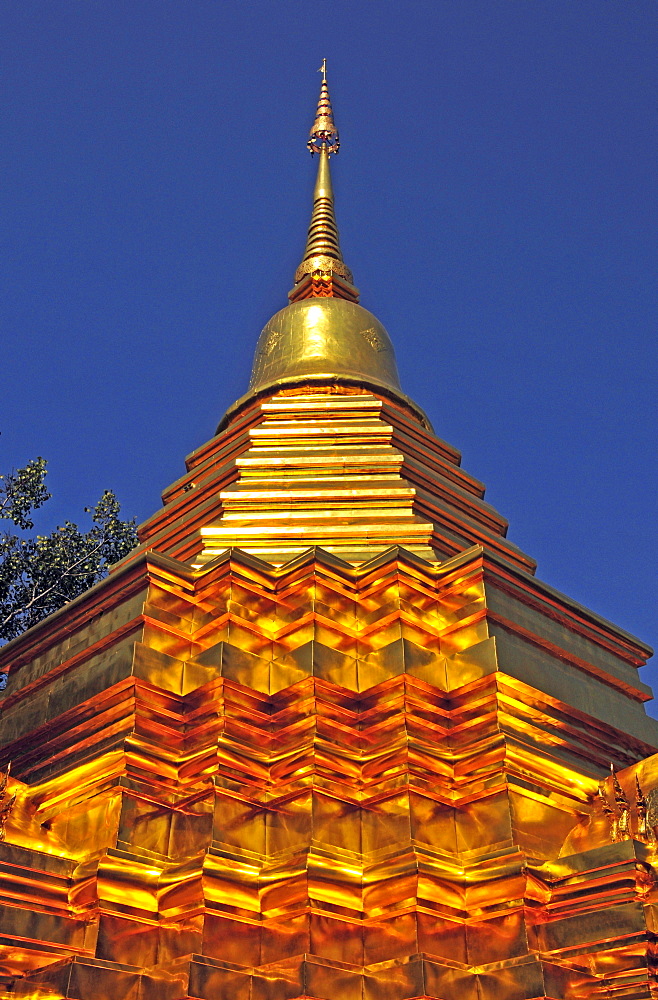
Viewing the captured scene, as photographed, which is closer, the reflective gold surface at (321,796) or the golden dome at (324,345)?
the reflective gold surface at (321,796)

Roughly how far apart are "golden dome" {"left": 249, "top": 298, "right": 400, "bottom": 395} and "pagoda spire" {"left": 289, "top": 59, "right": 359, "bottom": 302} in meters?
1.32

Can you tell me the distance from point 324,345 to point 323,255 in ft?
11.1

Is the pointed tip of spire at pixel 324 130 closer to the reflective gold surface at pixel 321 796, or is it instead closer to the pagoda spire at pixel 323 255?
the pagoda spire at pixel 323 255

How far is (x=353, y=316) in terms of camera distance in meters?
15.9

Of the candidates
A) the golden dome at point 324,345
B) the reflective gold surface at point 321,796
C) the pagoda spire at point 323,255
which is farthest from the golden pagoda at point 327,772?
the pagoda spire at point 323,255

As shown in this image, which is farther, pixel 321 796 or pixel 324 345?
pixel 324 345

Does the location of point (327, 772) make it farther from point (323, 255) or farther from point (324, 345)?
point (323, 255)

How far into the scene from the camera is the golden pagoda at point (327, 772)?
7234mm

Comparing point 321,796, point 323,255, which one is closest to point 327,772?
point 321,796

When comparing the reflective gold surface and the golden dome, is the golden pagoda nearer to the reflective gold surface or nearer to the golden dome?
the reflective gold surface

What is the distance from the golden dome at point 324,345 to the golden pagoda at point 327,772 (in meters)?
3.13

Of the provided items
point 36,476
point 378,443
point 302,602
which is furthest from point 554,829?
point 36,476

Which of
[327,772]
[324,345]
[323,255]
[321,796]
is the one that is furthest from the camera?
[323,255]

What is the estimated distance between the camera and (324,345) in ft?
49.9
